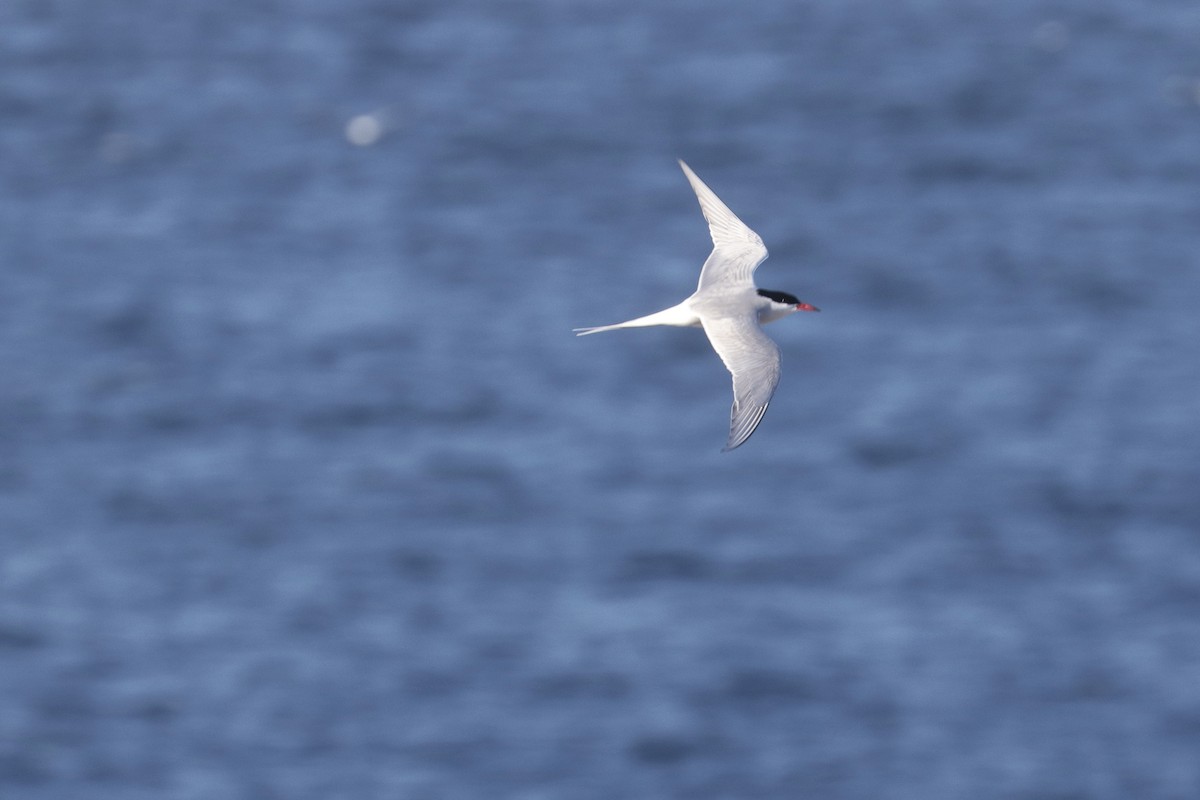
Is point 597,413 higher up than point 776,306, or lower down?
higher up

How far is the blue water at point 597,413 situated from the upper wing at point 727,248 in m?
26.7

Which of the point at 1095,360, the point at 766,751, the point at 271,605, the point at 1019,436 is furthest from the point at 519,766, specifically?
the point at 1095,360

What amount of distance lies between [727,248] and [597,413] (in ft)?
126

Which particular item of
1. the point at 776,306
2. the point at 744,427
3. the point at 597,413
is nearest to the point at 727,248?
the point at 776,306

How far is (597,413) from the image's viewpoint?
5478 centimetres

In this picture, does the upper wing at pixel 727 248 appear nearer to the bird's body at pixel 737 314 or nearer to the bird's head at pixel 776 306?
the bird's body at pixel 737 314

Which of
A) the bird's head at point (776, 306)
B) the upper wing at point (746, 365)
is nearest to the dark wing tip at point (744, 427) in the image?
the upper wing at point (746, 365)

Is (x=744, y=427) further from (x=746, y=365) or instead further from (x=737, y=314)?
(x=737, y=314)

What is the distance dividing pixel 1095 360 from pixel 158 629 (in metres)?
26.4

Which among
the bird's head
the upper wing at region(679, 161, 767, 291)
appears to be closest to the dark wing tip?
the bird's head

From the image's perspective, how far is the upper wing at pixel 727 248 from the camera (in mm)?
16156

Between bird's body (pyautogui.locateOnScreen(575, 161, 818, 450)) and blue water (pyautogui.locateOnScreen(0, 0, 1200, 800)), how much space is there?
26.9 meters

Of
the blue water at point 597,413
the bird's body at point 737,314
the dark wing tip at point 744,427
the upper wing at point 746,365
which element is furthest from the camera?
the blue water at point 597,413

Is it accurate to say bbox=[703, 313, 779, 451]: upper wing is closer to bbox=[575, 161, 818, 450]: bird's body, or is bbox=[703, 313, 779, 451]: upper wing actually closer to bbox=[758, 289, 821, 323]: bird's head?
bbox=[575, 161, 818, 450]: bird's body
